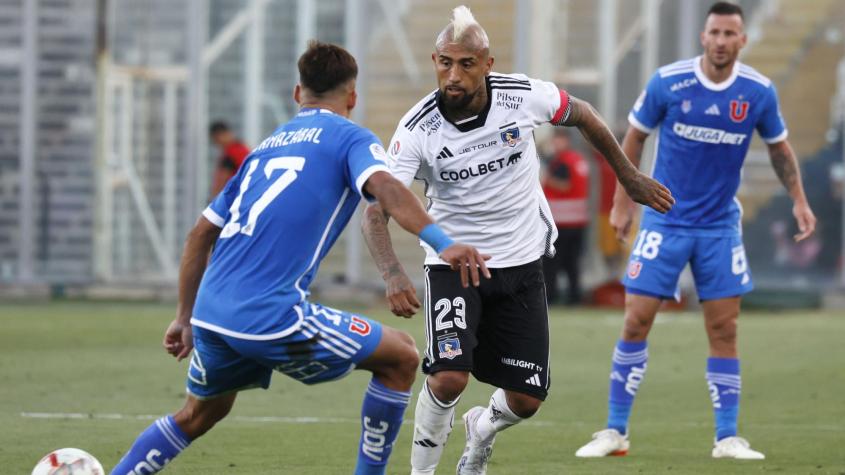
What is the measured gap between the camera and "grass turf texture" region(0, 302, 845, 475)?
27.8 ft

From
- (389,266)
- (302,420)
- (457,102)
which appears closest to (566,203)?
(302,420)

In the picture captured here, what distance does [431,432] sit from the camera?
23.9 ft

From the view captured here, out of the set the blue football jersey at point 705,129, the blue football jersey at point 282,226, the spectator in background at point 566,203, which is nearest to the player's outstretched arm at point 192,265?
the blue football jersey at point 282,226

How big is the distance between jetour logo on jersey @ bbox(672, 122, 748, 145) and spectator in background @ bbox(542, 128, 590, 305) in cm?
1158

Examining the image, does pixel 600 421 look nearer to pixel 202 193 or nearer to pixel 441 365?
pixel 441 365

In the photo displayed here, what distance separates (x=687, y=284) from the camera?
21.9 metres

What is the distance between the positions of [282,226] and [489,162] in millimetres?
1530

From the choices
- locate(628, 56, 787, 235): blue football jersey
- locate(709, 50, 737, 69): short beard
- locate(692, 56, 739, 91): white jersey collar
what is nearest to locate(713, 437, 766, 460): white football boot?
locate(628, 56, 787, 235): blue football jersey

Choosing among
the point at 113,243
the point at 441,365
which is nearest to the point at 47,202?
the point at 113,243

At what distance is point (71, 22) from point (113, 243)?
10.4ft

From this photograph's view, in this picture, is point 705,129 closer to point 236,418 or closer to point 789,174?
point 789,174

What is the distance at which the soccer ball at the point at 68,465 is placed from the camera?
6.57 m

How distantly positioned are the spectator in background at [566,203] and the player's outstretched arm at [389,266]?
14.0m

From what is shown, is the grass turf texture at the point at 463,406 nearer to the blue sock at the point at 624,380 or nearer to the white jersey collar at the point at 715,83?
the blue sock at the point at 624,380
